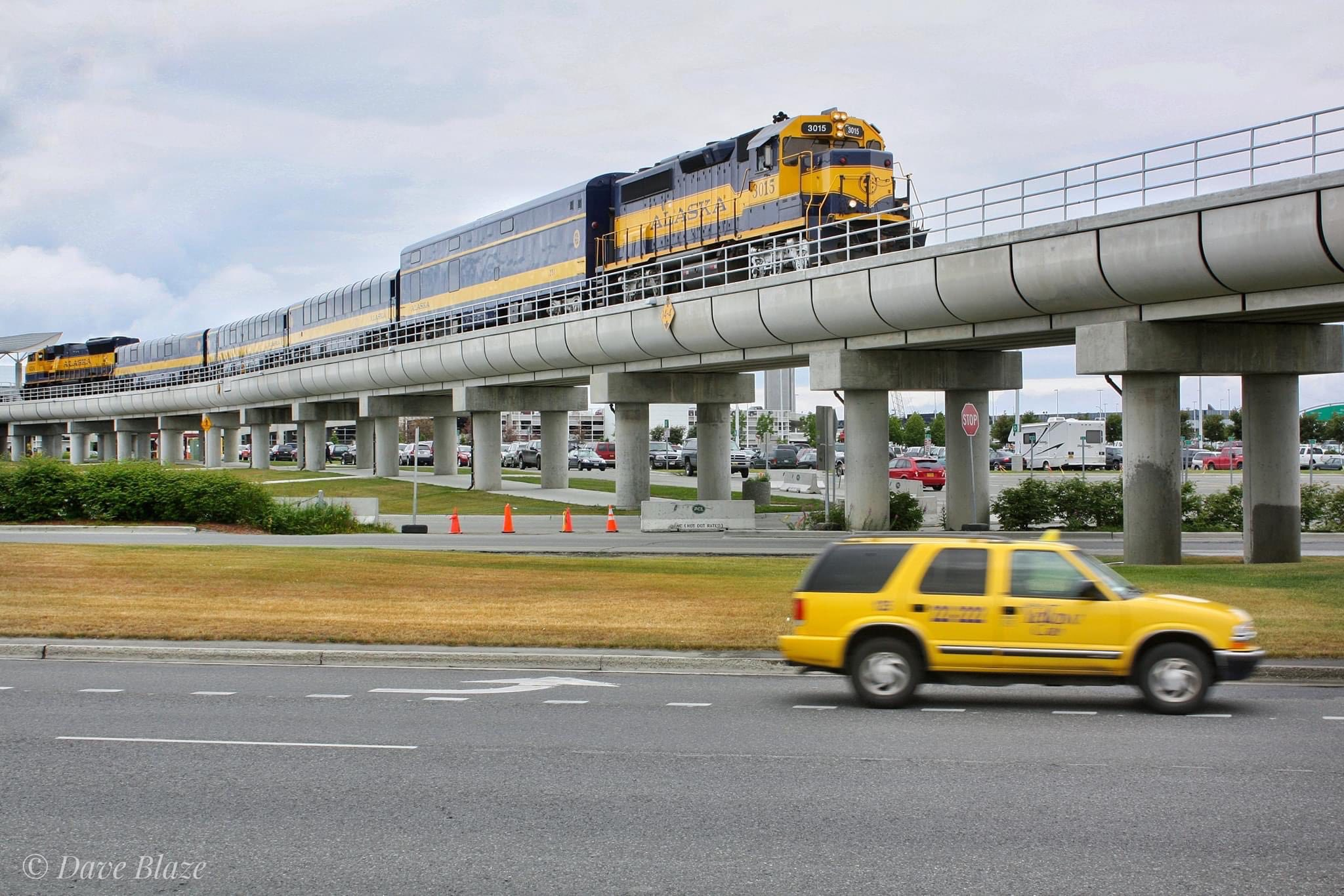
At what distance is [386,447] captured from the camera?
2670 inches

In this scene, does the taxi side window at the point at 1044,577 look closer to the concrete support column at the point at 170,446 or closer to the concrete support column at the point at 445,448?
the concrete support column at the point at 445,448

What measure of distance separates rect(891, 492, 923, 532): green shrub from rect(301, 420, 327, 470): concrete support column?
4899 centimetres

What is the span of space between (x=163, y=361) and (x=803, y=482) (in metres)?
54.1

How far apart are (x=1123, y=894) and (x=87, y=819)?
5606 mm

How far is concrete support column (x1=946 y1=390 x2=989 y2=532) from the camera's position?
34.8m

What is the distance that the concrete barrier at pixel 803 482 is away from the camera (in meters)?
53.8

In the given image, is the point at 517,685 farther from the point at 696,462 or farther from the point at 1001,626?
the point at 696,462

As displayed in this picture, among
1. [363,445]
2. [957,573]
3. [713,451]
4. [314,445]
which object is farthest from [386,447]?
[957,573]

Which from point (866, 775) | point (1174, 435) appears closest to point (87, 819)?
point (866, 775)

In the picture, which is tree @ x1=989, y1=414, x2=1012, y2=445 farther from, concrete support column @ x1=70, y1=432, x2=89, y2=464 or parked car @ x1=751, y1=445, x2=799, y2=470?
concrete support column @ x1=70, y1=432, x2=89, y2=464

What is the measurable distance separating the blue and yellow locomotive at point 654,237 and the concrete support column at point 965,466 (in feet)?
17.0

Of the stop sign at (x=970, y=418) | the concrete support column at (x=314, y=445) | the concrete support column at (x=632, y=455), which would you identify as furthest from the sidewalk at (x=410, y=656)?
the concrete support column at (x=314, y=445)

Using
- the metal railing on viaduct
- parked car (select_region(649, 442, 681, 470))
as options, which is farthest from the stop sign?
parked car (select_region(649, 442, 681, 470))

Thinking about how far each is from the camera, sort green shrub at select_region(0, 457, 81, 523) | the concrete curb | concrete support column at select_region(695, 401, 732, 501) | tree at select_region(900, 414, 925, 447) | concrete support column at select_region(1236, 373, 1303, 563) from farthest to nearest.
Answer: tree at select_region(900, 414, 925, 447) → concrete support column at select_region(695, 401, 732, 501) → green shrub at select_region(0, 457, 81, 523) → concrete support column at select_region(1236, 373, 1303, 563) → the concrete curb
